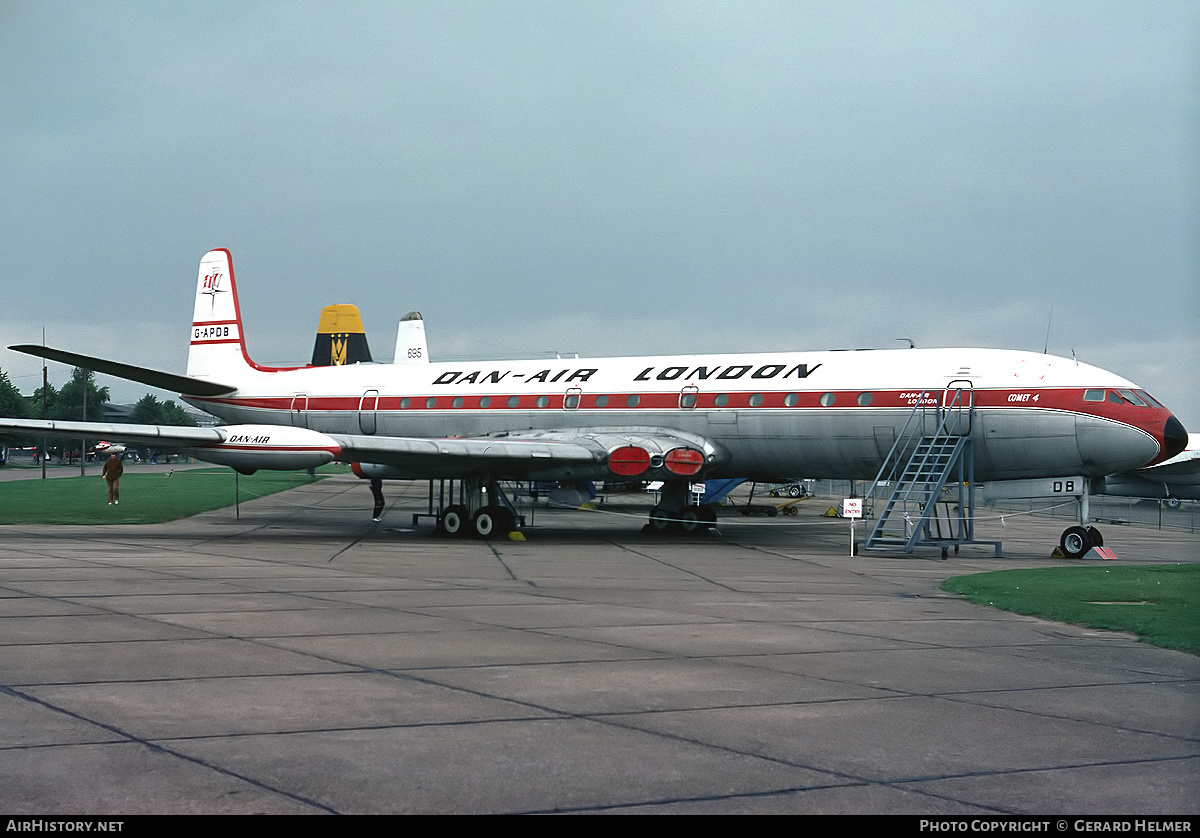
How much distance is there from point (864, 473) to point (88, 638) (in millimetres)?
15339

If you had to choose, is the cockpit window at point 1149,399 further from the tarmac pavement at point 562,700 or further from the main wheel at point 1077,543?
the tarmac pavement at point 562,700

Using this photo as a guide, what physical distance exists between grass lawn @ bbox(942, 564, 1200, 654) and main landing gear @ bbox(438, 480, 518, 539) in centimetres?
944

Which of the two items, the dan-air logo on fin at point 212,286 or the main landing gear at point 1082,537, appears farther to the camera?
the dan-air logo on fin at point 212,286

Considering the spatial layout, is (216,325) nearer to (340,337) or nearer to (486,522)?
(486,522)

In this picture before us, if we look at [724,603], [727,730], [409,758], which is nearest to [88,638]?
[409,758]

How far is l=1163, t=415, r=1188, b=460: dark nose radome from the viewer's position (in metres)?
18.5

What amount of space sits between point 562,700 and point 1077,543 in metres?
14.8

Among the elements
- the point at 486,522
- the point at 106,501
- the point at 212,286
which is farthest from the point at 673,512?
the point at 106,501

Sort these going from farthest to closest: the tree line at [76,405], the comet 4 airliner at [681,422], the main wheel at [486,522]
A: 1. the tree line at [76,405]
2. the main wheel at [486,522]
3. the comet 4 airliner at [681,422]

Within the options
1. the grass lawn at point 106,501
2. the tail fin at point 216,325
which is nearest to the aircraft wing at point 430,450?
the grass lawn at point 106,501

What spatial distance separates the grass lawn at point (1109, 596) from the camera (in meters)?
9.55

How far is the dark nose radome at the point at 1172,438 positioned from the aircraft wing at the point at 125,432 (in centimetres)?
1627

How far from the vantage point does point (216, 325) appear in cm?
2675
